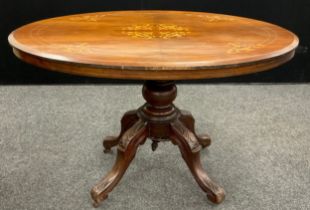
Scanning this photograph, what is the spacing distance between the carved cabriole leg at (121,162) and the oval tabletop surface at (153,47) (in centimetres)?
38

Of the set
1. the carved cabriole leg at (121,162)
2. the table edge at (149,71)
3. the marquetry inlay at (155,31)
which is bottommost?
the carved cabriole leg at (121,162)

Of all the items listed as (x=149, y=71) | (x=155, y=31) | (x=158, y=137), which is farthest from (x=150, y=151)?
(x=149, y=71)

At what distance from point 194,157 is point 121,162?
27cm

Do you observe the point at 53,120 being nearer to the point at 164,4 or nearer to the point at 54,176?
the point at 54,176

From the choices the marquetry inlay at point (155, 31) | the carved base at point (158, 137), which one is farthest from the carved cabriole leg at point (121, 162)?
the marquetry inlay at point (155, 31)

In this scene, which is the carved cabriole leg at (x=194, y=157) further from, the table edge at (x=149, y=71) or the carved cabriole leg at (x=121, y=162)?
the table edge at (x=149, y=71)

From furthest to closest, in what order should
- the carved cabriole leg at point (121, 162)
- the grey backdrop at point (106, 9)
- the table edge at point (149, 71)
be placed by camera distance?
the grey backdrop at point (106, 9)
the carved cabriole leg at point (121, 162)
the table edge at point (149, 71)

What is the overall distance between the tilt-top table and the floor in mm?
116

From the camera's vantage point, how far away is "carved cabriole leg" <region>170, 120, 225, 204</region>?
131 centimetres

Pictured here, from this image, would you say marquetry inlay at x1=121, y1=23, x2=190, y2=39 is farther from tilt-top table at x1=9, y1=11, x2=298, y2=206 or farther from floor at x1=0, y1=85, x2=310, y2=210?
floor at x1=0, y1=85, x2=310, y2=210

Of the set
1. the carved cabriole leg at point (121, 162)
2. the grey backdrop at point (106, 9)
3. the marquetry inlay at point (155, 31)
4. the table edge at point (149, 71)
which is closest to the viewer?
the table edge at point (149, 71)

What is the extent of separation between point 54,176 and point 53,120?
0.55m

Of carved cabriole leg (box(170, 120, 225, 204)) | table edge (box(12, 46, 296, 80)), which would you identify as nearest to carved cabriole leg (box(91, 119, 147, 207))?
carved cabriole leg (box(170, 120, 225, 204))

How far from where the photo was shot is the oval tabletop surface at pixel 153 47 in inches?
34.6
